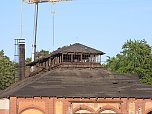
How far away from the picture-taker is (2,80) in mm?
102125

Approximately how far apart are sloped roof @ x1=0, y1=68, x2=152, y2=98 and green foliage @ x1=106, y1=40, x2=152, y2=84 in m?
16.8

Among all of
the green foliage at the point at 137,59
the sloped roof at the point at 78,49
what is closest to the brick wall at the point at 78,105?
the sloped roof at the point at 78,49

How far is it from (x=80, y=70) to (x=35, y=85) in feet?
25.0

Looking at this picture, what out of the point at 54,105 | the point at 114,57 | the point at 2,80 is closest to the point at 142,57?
the point at 114,57

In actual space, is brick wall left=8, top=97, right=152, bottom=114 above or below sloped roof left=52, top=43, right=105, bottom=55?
below

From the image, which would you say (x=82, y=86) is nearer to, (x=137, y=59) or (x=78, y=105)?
(x=78, y=105)

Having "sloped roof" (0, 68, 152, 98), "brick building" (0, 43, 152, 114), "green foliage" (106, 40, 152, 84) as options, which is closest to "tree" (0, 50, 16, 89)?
"green foliage" (106, 40, 152, 84)

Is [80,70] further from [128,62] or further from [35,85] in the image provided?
[128,62]

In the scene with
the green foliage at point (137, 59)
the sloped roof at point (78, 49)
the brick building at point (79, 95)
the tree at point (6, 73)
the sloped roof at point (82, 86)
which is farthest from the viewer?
the tree at point (6, 73)

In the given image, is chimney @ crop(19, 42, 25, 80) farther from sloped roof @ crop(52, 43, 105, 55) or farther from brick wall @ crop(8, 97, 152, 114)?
brick wall @ crop(8, 97, 152, 114)

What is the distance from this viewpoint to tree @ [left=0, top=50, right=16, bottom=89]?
102188mm

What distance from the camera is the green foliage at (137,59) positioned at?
2808 inches

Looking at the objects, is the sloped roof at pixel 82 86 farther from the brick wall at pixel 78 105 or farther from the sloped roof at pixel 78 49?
the sloped roof at pixel 78 49

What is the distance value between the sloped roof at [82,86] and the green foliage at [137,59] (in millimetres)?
16848
